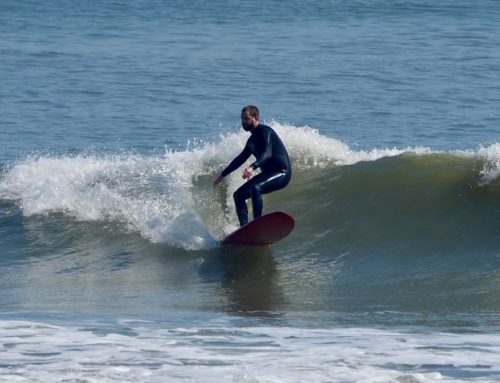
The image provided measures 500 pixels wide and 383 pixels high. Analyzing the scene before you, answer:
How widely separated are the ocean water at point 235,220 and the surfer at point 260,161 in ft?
2.21

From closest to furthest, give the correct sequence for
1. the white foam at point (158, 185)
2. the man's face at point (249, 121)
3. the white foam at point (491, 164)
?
the man's face at point (249, 121)
the white foam at point (158, 185)
the white foam at point (491, 164)

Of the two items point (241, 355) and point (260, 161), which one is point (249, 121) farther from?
point (241, 355)

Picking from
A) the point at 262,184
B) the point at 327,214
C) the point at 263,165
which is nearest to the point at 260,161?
the point at 263,165

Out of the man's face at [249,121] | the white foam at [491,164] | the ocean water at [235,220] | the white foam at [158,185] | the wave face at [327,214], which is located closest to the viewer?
the ocean water at [235,220]

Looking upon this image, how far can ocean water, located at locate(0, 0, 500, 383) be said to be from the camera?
7641mm

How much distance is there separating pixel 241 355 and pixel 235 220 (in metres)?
4.69

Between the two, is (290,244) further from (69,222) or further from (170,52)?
(170,52)

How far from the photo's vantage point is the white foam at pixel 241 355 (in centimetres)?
699

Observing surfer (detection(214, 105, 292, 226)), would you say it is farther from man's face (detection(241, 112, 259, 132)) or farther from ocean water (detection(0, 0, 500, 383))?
ocean water (detection(0, 0, 500, 383))

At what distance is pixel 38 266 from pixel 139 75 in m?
13.4

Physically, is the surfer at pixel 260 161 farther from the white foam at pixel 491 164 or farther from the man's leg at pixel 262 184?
the white foam at pixel 491 164

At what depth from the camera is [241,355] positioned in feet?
24.6

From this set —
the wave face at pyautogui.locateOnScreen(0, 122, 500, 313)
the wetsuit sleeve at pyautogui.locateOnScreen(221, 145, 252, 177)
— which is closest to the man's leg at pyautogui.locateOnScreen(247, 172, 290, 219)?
the wetsuit sleeve at pyautogui.locateOnScreen(221, 145, 252, 177)

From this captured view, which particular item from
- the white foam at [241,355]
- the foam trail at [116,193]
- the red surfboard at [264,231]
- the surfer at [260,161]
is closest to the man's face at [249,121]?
the surfer at [260,161]
